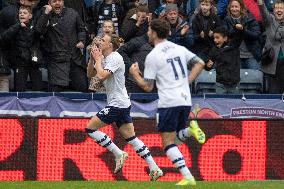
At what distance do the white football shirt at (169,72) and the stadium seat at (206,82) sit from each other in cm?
613

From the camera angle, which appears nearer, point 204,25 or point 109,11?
point 204,25

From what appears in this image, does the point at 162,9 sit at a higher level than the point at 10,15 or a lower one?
higher

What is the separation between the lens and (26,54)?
57.6 feet

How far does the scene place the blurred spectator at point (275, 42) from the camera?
17547 millimetres

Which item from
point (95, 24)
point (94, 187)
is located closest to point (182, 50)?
point (94, 187)

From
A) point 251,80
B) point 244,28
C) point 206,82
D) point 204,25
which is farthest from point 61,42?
point 251,80

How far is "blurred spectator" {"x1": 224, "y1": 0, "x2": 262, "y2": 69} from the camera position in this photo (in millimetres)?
17875

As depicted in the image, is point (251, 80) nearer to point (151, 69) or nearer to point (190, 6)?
point (190, 6)

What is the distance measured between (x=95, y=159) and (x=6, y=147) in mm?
1441

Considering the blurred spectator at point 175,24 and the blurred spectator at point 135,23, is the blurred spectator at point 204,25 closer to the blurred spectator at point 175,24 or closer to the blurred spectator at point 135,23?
the blurred spectator at point 175,24

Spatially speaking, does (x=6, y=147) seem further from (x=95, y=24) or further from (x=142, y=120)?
(x=95, y=24)

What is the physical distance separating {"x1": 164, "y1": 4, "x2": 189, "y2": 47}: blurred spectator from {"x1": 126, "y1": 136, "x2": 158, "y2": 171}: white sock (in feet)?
14.8

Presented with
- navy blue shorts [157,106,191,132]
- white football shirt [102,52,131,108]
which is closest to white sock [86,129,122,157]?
white football shirt [102,52,131,108]

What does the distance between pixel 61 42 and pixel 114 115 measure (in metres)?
4.44
